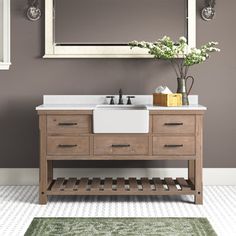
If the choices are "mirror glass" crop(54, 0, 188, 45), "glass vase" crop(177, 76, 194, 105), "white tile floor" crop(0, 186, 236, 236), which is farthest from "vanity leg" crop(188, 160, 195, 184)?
"mirror glass" crop(54, 0, 188, 45)

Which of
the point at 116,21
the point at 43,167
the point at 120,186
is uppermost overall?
the point at 116,21

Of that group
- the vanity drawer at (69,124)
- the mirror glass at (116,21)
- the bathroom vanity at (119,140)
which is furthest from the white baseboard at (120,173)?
the mirror glass at (116,21)

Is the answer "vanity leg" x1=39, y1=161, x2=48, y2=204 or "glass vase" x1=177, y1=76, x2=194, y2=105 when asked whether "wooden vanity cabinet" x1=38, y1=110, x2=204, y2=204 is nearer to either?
"vanity leg" x1=39, y1=161, x2=48, y2=204

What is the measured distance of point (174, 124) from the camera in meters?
4.61

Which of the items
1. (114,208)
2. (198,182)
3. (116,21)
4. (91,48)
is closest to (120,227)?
(114,208)

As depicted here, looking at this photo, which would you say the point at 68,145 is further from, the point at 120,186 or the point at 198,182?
the point at 198,182

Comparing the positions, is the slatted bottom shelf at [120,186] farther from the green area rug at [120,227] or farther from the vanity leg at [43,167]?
the green area rug at [120,227]

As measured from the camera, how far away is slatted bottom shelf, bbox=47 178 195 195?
462cm

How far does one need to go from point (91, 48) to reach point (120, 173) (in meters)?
1.10

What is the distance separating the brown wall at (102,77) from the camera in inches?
206

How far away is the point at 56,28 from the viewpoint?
5.18 m

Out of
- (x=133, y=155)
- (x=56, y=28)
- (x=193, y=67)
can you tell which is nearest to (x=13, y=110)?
(x=56, y=28)

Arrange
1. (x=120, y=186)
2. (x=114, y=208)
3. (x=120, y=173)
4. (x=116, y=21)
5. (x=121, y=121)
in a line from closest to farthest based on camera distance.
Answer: (x=114, y=208) → (x=121, y=121) → (x=120, y=186) → (x=116, y=21) → (x=120, y=173)

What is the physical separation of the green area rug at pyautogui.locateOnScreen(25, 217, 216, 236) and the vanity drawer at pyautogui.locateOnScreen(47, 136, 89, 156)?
657mm
